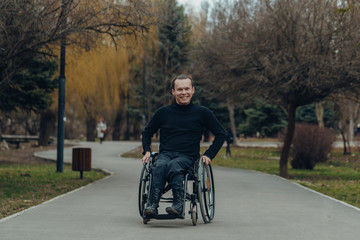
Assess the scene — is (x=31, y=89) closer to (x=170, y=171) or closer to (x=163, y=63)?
(x=170, y=171)

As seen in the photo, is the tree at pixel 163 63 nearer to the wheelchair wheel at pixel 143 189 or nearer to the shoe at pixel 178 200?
the wheelchair wheel at pixel 143 189

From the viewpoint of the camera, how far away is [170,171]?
7762 mm

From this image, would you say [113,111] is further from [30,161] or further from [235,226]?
[235,226]

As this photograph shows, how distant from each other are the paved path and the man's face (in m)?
1.61

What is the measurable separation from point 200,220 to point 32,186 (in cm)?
688

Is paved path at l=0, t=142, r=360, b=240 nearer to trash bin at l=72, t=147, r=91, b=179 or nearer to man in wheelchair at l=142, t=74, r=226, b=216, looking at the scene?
man in wheelchair at l=142, t=74, r=226, b=216

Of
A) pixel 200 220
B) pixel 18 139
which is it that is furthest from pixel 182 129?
pixel 18 139

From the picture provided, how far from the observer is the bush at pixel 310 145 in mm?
23047

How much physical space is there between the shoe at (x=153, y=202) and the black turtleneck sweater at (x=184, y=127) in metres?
0.71

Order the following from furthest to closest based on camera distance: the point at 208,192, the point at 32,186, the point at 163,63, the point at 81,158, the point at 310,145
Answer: the point at 163,63
the point at 310,145
the point at 81,158
the point at 32,186
the point at 208,192

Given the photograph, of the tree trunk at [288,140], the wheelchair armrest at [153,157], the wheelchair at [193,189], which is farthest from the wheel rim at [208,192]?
the tree trunk at [288,140]

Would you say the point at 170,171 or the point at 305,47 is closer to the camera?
the point at 170,171

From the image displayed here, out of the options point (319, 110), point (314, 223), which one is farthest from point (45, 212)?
point (319, 110)

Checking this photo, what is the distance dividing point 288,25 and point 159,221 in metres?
10.1
